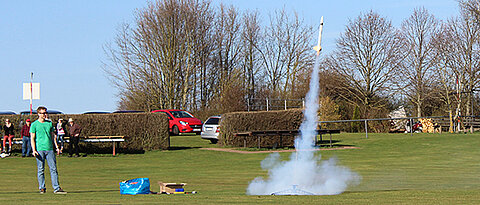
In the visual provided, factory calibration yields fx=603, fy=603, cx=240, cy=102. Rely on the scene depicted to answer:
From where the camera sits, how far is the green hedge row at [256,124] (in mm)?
31516

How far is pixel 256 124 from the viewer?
104 ft

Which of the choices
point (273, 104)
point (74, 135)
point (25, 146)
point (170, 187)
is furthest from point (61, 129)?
point (273, 104)

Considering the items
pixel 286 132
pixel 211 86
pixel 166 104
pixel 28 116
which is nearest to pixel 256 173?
pixel 286 132

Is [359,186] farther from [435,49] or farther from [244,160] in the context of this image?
[435,49]

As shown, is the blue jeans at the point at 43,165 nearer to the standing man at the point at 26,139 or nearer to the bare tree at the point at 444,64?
the standing man at the point at 26,139

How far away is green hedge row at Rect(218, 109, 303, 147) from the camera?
31.5 m

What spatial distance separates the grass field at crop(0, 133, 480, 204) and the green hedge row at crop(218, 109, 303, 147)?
2011 millimetres

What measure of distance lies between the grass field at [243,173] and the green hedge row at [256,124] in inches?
79.2

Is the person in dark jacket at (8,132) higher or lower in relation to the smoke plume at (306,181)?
higher

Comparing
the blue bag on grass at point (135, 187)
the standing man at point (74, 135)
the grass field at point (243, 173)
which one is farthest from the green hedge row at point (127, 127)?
the blue bag on grass at point (135, 187)

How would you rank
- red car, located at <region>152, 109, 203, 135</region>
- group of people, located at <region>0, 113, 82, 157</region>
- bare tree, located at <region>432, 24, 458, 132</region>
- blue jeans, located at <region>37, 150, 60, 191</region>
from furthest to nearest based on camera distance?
bare tree, located at <region>432, 24, 458, 132</region>, red car, located at <region>152, 109, 203, 135</region>, group of people, located at <region>0, 113, 82, 157</region>, blue jeans, located at <region>37, 150, 60, 191</region>

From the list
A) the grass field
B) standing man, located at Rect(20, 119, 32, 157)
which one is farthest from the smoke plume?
standing man, located at Rect(20, 119, 32, 157)

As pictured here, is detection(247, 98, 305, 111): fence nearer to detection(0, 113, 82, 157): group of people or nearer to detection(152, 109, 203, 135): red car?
detection(152, 109, 203, 135): red car

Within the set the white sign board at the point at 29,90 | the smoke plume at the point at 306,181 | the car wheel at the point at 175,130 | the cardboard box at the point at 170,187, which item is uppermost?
the white sign board at the point at 29,90
